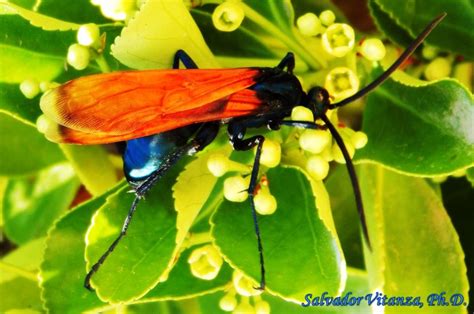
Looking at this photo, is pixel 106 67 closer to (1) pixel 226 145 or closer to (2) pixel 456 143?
(1) pixel 226 145

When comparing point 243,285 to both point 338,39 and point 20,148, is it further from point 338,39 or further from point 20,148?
point 20,148

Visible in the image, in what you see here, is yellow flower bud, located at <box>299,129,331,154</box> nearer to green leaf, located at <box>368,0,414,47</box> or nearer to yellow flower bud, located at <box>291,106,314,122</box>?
yellow flower bud, located at <box>291,106,314,122</box>

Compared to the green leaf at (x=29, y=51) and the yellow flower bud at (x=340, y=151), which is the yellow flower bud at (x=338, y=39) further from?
the green leaf at (x=29, y=51)

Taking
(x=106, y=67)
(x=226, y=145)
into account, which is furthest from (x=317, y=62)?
(x=106, y=67)

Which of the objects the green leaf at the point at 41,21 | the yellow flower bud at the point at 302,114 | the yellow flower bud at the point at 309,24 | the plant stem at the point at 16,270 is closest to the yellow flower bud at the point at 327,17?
the yellow flower bud at the point at 309,24

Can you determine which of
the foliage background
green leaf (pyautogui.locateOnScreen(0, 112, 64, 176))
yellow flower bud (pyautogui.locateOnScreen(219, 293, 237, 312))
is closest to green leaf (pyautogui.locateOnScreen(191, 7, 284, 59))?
the foliage background

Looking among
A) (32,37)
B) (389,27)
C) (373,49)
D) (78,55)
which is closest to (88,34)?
(78,55)

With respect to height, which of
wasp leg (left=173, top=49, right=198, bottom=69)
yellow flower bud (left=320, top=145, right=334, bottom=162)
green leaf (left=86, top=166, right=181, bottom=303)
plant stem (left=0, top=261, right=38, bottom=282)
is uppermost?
wasp leg (left=173, top=49, right=198, bottom=69)
